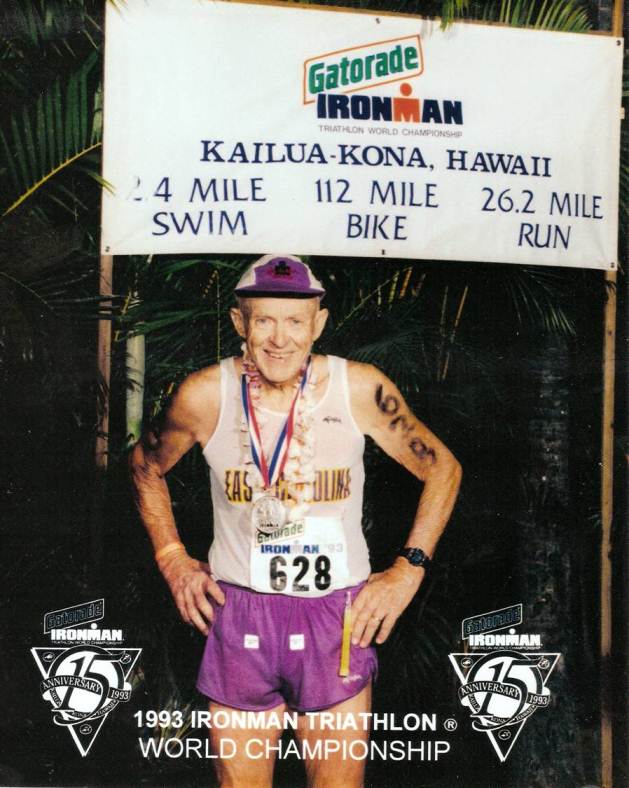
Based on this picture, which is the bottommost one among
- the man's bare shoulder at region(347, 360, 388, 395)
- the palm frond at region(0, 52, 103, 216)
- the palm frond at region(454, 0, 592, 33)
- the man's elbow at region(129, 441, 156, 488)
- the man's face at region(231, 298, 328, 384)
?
the man's elbow at region(129, 441, 156, 488)

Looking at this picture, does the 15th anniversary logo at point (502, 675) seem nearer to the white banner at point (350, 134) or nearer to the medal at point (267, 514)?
the medal at point (267, 514)

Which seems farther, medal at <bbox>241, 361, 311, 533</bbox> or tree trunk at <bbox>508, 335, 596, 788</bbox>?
tree trunk at <bbox>508, 335, 596, 788</bbox>

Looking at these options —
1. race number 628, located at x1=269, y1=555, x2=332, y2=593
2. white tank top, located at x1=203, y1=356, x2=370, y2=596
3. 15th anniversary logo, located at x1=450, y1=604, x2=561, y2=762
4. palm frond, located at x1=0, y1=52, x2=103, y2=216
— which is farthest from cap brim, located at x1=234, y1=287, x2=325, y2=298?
15th anniversary logo, located at x1=450, y1=604, x2=561, y2=762

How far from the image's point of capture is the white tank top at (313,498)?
159 inches

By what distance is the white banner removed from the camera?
4031 millimetres

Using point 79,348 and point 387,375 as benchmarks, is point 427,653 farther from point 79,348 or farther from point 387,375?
point 79,348

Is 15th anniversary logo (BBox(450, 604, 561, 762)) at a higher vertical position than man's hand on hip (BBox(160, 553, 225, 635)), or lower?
lower

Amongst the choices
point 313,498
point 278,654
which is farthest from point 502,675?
point 313,498

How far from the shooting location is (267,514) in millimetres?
4035

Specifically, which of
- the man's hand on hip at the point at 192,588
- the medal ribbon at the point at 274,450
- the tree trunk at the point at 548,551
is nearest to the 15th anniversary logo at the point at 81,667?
the man's hand on hip at the point at 192,588

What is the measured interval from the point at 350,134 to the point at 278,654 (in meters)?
2.08

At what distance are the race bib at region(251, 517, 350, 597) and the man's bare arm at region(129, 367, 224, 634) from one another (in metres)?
0.24

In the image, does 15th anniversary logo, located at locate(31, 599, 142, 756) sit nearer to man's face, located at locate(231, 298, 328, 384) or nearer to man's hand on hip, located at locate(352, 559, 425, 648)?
man's hand on hip, located at locate(352, 559, 425, 648)

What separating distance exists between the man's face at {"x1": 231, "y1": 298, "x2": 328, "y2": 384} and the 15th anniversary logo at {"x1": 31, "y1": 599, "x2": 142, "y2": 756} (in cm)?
117
